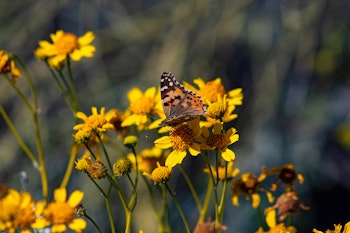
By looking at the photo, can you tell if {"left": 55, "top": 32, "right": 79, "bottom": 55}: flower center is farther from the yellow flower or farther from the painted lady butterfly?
the yellow flower

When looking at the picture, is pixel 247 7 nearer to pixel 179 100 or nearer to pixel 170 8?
pixel 170 8

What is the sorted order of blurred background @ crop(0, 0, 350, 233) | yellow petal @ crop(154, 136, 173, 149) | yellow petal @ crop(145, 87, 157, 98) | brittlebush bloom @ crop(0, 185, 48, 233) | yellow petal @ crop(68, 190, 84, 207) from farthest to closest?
blurred background @ crop(0, 0, 350, 233)
yellow petal @ crop(145, 87, 157, 98)
yellow petal @ crop(154, 136, 173, 149)
yellow petal @ crop(68, 190, 84, 207)
brittlebush bloom @ crop(0, 185, 48, 233)

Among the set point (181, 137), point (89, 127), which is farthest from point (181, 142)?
point (89, 127)

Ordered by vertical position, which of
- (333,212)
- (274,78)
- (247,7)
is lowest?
(333,212)

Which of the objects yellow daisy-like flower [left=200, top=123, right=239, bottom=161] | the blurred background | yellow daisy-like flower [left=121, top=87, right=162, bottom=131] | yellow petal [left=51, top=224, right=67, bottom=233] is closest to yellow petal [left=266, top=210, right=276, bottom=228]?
yellow daisy-like flower [left=200, top=123, right=239, bottom=161]

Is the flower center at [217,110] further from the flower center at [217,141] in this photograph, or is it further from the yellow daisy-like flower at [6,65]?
the yellow daisy-like flower at [6,65]

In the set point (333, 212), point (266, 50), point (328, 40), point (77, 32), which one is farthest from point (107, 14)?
point (333, 212)

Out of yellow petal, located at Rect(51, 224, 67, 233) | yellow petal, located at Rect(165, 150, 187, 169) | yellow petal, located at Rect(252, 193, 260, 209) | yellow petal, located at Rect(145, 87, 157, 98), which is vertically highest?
yellow petal, located at Rect(145, 87, 157, 98)
